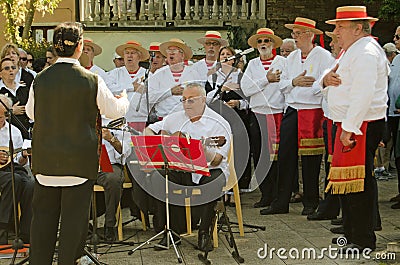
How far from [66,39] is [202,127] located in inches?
82.3

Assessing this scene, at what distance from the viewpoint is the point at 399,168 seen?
8641 millimetres

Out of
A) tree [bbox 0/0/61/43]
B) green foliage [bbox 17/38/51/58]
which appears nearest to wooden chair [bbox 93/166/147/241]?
tree [bbox 0/0/61/43]

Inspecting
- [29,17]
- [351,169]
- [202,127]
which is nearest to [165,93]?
[202,127]

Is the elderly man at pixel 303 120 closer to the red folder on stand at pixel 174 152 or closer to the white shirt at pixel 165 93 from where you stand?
the white shirt at pixel 165 93

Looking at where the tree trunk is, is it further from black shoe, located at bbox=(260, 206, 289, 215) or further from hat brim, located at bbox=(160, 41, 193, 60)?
black shoe, located at bbox=(260, 206, 289, 215)

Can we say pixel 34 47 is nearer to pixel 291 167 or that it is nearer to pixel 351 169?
pixel 291 167

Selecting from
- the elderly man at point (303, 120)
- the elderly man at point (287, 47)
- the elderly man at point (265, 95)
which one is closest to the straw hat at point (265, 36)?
the elderly man at point (265, 95)

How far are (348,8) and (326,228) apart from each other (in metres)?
2.36

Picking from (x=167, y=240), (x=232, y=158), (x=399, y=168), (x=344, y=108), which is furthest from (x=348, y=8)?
(x=399, y=168)

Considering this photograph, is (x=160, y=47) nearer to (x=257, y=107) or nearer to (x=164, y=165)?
(x=257, y=107)

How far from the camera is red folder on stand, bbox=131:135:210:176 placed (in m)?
6.12

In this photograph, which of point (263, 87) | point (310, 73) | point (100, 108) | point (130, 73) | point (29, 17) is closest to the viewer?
point (100, 108)

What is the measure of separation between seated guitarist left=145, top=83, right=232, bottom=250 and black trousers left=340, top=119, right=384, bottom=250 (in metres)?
1.15

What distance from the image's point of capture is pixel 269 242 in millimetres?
6879
